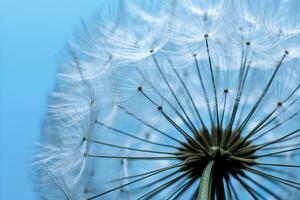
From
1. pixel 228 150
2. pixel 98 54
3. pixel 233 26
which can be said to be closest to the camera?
pixel 228 150

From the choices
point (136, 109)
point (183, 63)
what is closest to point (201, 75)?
point (183, 63)

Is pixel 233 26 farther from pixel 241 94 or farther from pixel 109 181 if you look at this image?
pixel 109 181

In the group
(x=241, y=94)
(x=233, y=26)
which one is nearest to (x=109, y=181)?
(x=241, y=94)

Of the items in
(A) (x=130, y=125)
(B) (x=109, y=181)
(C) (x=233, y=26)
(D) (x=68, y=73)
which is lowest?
(B) (x=109, y=181)

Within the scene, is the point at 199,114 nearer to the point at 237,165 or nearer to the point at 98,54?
the point at 237,165

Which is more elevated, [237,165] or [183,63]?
[183,63]

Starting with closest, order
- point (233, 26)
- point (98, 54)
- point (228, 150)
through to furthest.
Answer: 1. point (228, 150)
2. point (233, 26)
3. point (98, 54)

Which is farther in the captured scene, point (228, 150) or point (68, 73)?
point (68, 73)
